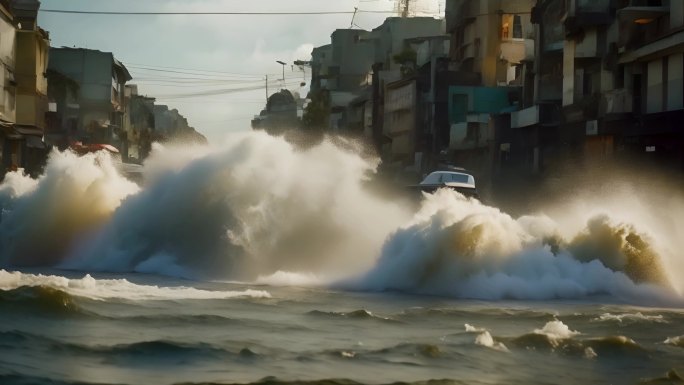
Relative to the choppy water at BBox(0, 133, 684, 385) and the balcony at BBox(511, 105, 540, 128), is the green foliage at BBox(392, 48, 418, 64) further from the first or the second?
the choppy water at BBox(0, 133, 684, 385)

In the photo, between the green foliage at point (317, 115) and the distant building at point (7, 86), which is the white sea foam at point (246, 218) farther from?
the green foliage at point (317, 115)

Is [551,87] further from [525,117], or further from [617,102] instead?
[617,102]

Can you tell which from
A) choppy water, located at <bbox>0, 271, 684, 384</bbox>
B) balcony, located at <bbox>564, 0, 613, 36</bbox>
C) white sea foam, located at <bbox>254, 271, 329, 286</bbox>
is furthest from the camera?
balcony, located at <bbox>564, 0, 613, 36</bbox>

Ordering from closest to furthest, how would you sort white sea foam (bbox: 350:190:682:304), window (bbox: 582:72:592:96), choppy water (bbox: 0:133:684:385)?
choppy water (bbox: 0:133:684:385)
white sea foam (bbox: 350:190:682:304)
window (bbox: 582:72:592:96)

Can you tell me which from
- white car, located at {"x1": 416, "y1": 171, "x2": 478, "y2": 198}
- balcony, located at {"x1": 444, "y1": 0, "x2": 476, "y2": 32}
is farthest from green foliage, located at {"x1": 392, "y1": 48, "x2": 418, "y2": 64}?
white car, located at {"x1": 416, "y1": 171, "x2": 478, "y2": 198}

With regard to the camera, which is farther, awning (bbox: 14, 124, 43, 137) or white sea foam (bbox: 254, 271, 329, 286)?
awning (bbox: 14, 124, 43, 137)

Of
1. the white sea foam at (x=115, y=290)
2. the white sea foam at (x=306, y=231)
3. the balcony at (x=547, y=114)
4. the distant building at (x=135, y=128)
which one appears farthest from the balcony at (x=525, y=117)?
the distant building at (x=135, y=128)
